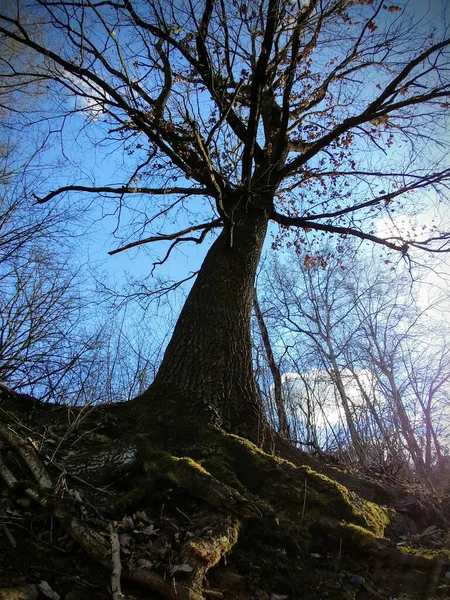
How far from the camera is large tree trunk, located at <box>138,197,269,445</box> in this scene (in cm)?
315

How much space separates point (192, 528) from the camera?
200 centimetres

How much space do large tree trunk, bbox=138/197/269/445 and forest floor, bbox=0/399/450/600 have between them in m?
0.33

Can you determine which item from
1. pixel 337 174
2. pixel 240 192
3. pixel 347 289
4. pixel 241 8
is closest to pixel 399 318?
pixel 347 289

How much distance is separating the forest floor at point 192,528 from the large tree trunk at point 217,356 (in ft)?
1.08

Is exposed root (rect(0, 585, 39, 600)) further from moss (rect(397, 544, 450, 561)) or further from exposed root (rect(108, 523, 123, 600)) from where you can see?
moss (rect(397, 544, 450, 561))

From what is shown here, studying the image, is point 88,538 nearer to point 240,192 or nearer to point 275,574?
point 275,574

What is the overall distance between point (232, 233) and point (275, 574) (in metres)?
3.31

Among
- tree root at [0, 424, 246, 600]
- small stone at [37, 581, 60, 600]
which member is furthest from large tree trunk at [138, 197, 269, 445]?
small stone at [37, 581, 60, 600]

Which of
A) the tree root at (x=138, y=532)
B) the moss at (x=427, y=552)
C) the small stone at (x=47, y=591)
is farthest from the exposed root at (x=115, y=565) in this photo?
the moss at (x=427, y=552)

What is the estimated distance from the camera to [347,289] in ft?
54.5

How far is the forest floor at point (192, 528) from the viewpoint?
1664 millimetres

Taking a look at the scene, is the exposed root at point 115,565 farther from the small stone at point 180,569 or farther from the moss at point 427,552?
the moss at point 427,552

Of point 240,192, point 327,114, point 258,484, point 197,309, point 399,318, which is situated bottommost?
point 258,484

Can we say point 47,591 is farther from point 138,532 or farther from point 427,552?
point 427,552
